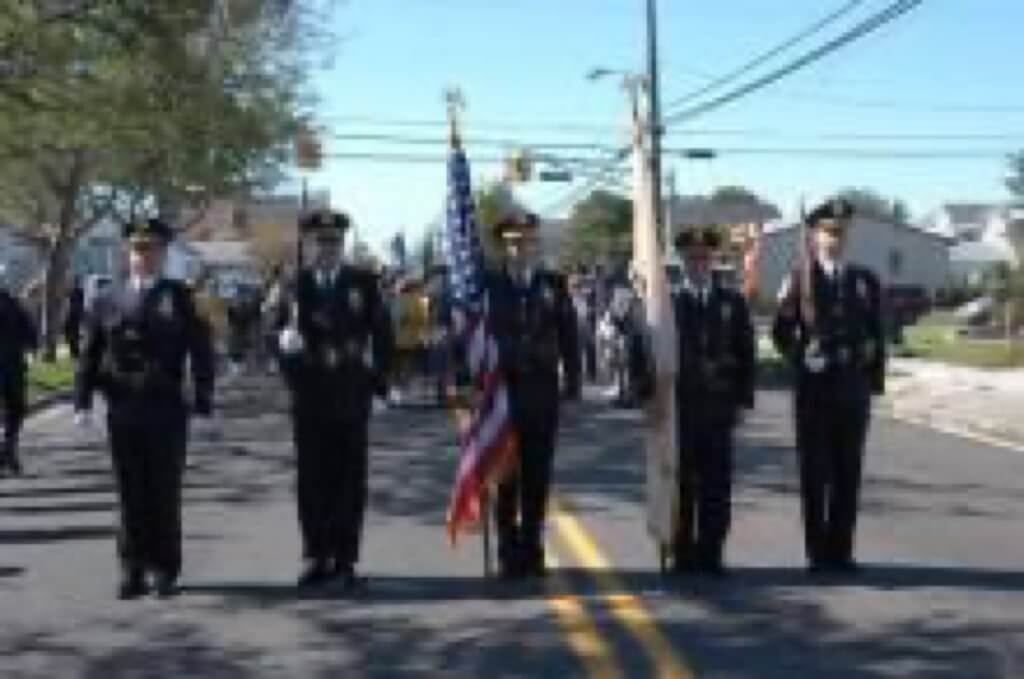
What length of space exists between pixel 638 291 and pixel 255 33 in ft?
76.6

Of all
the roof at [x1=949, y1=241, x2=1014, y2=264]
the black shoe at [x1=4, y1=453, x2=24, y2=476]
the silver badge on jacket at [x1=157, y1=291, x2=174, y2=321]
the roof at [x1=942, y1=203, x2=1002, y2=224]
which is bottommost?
the black shoe at [x1=4, y1=453, x2=24, y2=476]

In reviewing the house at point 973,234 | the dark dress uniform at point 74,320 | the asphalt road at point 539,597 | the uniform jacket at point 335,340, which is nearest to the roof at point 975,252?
the house at point 973,234

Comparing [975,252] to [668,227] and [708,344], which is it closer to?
[668,227]

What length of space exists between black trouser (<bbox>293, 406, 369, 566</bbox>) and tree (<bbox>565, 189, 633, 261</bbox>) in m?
83.1

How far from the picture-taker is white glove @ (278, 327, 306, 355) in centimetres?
991

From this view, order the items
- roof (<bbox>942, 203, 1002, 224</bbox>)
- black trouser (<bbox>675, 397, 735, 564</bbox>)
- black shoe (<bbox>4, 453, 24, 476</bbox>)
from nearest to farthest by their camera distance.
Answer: black trouser (<bbox>675, 397, 735, 564</bbox>)
black shoe (<bbox>4, 453, 24, 476</bbox>)
roof (<bbox>942, 203, 1002, 224</bbox>)

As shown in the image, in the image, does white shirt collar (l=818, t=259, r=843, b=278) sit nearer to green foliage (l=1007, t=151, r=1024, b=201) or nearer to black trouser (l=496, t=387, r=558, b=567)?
black trouser (l=496, t=387, r=558, b=567)

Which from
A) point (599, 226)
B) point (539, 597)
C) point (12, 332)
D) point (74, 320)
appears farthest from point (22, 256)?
point (539, 597)

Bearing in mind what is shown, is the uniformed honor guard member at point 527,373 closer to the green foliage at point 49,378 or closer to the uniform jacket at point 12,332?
the uniform jacket at point 12,332

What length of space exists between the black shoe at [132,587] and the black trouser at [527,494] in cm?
189

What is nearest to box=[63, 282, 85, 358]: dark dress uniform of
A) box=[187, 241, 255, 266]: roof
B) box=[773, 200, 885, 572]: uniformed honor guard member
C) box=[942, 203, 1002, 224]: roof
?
box=[773, 200, 885, 572]: uniformed honor guard member

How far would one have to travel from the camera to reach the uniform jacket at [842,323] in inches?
398

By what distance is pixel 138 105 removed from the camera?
26359mm

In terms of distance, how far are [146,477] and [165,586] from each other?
0.57 m
